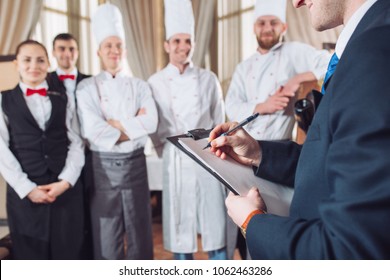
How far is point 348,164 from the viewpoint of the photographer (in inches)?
18.4

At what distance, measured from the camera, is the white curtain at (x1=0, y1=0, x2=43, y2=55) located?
2.06m

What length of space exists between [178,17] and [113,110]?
1.81 ft

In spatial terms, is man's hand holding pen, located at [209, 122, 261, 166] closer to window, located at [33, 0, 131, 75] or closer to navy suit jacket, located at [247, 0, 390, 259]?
navy suit jacket, located at [247, 0, 390, 259]

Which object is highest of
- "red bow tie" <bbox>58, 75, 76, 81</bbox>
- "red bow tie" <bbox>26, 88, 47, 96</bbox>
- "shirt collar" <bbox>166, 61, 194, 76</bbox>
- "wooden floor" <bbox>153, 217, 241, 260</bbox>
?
"shirt collar" <bbox>166, 61, 194, 76</bbox>

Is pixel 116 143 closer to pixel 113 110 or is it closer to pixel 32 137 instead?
pixel 113 110

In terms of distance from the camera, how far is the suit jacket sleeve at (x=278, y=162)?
81 cm

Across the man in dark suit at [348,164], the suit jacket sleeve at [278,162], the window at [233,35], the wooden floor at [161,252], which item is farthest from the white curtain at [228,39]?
the man in dark suit at [348,164]

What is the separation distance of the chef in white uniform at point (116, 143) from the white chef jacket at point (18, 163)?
0.06m

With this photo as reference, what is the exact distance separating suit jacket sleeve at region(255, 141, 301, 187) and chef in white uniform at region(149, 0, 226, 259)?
116 centimetres

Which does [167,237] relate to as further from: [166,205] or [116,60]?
[116,60]

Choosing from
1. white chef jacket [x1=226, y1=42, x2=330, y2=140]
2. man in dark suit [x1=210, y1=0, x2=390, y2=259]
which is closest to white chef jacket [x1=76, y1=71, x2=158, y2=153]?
white chef jacket [x1=226, y1=42, x2=330, y2=140]

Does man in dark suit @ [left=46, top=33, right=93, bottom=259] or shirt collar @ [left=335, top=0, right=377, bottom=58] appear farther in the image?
man in dark suit @ [left=46, top=33, right=93, bottom=259]

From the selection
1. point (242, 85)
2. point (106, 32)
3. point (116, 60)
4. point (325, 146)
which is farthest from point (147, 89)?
point (325, 146)

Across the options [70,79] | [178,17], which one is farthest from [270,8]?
[70,79]
